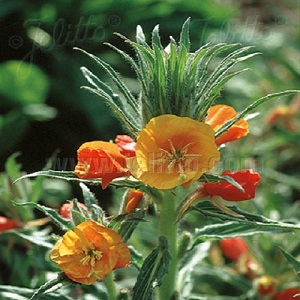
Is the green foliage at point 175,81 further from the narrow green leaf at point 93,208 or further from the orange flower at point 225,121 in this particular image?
the narrow green leaf at point 93,208

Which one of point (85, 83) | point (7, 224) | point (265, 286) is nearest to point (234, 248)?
point (265, 286)

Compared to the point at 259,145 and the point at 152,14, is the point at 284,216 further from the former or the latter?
the point at 152,14

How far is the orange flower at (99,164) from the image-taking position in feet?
5.30

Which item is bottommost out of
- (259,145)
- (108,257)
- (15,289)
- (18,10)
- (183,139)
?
(15,289)

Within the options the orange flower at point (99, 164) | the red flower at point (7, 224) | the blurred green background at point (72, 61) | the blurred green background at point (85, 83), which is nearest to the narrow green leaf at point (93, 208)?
the orange flower at point (99, 164)

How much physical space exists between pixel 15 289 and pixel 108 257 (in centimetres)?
51

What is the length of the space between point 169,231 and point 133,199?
132mm

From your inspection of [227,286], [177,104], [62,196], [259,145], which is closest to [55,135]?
[62,196]

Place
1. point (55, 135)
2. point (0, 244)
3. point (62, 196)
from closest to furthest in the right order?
point (0, 244)
point (62, 196)
point (55, 135)

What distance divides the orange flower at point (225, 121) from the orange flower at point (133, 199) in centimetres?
25

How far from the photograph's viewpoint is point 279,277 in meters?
2.54

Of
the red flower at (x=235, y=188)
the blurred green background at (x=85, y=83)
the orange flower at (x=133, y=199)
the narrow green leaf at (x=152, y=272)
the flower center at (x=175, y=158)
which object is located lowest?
the narrow green leaf at (x=152, y=272)

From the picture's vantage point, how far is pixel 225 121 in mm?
1774

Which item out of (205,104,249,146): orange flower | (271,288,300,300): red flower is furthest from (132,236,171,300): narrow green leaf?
(271,288,300,300): red flower
